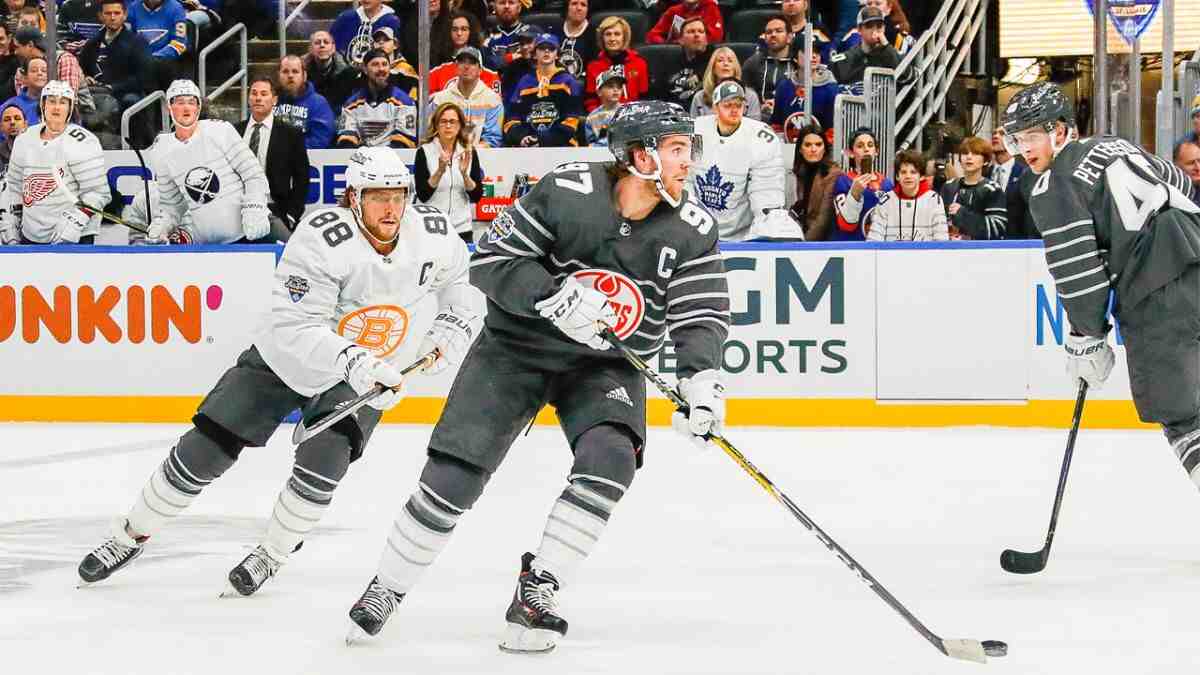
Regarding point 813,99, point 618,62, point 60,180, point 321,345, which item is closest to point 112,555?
point 321,345

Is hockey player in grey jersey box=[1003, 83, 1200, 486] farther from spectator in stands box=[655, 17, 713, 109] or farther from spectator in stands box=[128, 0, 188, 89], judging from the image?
spectator in stands box=[128, 0, 188, 89]

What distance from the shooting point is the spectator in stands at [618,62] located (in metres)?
9.62

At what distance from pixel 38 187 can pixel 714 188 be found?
331 centimetres

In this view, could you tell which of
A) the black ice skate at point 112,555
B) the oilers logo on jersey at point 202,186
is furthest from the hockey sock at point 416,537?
the oilers logo on jersey at point 202,186

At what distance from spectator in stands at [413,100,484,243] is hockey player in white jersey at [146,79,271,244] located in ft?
2.49

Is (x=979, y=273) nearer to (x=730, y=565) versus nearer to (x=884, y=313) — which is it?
(x=884, y=313)

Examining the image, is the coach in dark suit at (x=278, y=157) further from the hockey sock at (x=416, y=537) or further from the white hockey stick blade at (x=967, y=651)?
the white hockey stick blade at (x=967, y=651)

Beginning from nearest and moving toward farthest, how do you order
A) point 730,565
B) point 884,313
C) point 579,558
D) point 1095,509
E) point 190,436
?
1. point 579,558
2. point 190,436
3. point 730,565
4. point 1095,509
5. point 884,313

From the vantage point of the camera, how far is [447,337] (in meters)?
4.56

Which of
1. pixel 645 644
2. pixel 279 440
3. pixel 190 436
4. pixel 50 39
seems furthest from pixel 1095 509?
pixel 50 39

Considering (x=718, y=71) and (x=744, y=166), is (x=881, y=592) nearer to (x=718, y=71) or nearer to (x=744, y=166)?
(x=744, y=166)

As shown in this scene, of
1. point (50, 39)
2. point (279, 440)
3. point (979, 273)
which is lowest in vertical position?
point (279, 440)

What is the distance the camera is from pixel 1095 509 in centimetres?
582

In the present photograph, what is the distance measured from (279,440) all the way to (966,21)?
504 centimetres
